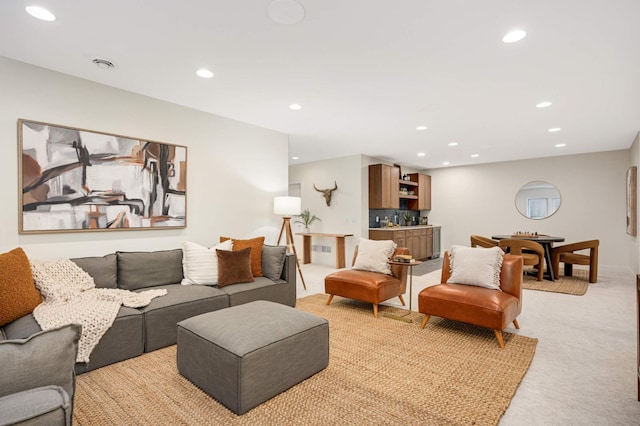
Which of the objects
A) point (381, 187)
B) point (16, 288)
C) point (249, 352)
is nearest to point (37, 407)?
point (249, 352)

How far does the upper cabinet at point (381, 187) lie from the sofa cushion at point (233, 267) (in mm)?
4101

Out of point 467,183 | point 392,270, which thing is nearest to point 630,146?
point 467,183

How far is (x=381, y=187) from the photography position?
23.0 feet

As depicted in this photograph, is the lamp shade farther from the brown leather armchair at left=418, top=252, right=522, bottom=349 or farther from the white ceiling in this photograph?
the brown leather armchair at left=418, top=252, right=522, bottom=349

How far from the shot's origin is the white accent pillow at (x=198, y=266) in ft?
11.2

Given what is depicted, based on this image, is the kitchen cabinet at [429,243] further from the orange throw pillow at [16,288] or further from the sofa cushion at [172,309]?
the orange throw pillow at [16,288]

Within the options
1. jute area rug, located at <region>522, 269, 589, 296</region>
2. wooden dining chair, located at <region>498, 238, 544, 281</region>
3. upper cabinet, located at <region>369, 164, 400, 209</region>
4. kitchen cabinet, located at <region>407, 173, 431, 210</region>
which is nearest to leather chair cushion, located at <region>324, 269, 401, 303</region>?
wooden dining chair, located at <region>498, 238, 544, 281</region>

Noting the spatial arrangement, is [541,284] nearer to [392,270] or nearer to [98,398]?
[392,270]

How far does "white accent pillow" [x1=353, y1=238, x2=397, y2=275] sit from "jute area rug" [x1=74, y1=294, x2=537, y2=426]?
1.08 m

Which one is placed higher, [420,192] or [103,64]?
[103,64]

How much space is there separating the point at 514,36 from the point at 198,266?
3.52m

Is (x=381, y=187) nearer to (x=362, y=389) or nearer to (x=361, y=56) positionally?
(x=361, y=56)

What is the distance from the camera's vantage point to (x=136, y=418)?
6.16 ft

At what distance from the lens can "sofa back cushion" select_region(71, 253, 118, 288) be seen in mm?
2955
